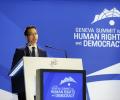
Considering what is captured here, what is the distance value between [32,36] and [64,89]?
7.09 feet

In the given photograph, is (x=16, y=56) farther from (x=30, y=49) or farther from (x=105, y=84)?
(x=105, y=84)

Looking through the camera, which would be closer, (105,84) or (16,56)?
(16,56)

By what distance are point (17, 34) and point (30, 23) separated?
236 millimetres

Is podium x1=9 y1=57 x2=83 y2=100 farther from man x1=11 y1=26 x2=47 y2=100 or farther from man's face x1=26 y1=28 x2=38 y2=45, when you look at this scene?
man's face x1=26 y1=28 x2=38 y2=45

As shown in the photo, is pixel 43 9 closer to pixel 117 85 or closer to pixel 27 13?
pixel 27 13

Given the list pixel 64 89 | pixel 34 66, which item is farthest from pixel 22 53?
pixel 64 89

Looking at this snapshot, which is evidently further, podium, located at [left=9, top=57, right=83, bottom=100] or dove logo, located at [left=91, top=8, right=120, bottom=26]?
dove logo, located at [left=91, top=8, right=120, bottom=26]

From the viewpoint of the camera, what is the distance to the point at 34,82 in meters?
2.40

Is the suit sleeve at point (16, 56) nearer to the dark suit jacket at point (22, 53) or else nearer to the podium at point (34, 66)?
the dark suit jacket at point (22, 53)

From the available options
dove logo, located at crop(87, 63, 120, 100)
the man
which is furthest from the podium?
dove logo, located at crop(87, 63, 120, 100)

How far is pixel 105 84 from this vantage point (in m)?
4.51

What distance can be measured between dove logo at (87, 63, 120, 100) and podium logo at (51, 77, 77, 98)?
222 cm

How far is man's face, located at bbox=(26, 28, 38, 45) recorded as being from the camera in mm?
4291

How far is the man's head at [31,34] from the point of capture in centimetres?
429
